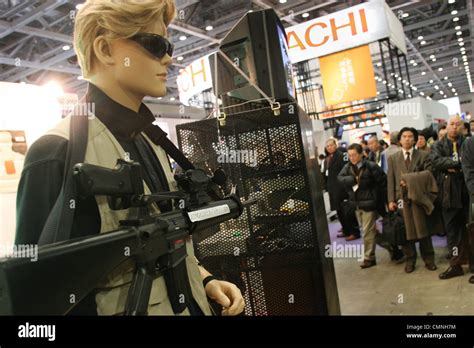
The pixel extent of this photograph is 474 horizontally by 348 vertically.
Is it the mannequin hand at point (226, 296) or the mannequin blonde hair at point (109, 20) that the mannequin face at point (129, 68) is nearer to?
the mannequin blonde hair at point (109, 20)

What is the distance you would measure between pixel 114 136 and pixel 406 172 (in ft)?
12.5

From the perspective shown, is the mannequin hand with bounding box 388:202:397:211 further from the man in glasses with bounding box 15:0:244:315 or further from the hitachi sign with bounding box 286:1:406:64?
the man in glasses with bounding box 15:0:244:315

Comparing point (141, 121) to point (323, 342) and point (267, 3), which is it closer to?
point (323, 342)

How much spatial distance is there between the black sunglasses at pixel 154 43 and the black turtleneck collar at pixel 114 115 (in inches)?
5.7

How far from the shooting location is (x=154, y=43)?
875 mm

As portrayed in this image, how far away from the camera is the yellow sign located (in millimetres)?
6936

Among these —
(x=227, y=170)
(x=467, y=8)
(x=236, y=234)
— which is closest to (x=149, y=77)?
(x=227, y=170)

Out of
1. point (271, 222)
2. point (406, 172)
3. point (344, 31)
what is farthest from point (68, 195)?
point (344, 31)

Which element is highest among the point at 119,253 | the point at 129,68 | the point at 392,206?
the point at 129,68

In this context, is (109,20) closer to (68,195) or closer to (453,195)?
(68,195)

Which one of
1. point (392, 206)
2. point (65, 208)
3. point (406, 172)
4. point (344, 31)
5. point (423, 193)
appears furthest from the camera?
point (344, 31)

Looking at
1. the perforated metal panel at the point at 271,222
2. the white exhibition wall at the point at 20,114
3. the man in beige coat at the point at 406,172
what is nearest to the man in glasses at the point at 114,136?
the perforated metal panel at the point at 271,222

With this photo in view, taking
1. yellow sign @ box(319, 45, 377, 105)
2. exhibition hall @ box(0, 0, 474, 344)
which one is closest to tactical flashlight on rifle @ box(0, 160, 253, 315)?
exhibition hall @ box(0, 0, 474, 344)

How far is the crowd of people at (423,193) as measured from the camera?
3645mm
